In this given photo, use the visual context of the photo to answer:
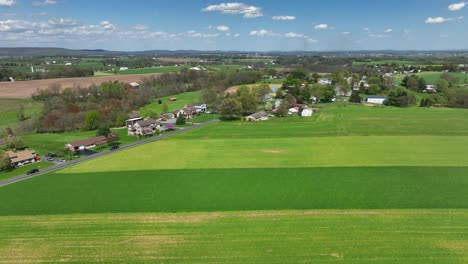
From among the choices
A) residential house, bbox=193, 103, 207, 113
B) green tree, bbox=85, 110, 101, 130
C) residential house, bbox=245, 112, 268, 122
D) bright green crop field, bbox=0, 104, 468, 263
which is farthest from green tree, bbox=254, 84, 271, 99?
bright green crop field, bbox=0, 104, 468, 263

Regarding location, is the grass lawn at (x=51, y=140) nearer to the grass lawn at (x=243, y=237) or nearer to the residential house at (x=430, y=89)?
the grass lawn at (x=243, y=237)

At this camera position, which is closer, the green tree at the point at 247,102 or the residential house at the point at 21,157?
the residential house at the point at 21,157

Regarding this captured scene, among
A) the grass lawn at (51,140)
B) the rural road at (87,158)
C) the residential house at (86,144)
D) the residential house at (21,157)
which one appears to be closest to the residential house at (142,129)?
the rural road at (87,158)

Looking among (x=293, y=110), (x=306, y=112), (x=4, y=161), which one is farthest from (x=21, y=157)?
(x=293, y=110)

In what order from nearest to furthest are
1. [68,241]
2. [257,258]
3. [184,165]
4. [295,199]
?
[257,258] < [68,241] < [295,199] < [184,165]

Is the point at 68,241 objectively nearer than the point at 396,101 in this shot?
Yes

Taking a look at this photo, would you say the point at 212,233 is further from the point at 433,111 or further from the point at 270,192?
the point at 433,111

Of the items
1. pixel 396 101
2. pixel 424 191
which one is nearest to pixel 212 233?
pixel 424 191
